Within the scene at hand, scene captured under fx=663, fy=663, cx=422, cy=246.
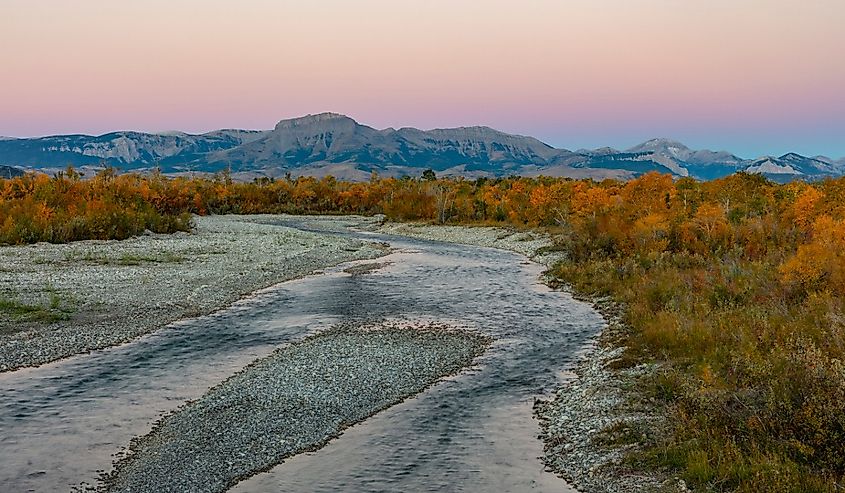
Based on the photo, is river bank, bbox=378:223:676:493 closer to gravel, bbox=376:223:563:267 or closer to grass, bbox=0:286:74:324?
grass, bbox=0:286:74:324

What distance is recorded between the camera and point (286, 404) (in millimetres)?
13344

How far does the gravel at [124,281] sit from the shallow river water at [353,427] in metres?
1.31

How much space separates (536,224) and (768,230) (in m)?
24.3

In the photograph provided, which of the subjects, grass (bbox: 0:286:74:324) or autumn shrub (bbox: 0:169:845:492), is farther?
grass (bbox: 0:286:74:324)

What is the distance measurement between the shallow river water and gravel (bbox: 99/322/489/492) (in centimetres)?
41

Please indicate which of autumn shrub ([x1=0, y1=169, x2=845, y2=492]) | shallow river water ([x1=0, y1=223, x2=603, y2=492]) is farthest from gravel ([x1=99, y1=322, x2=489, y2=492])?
autumn shrub ([x1=0, y1=169, x2=845, y2=492])

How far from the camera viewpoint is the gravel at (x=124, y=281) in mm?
18266

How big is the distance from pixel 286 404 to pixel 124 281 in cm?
1614

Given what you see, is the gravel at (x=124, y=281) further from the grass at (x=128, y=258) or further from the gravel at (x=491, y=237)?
the gravel at (x=491, y=237)

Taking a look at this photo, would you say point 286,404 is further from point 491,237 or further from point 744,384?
point 491,237

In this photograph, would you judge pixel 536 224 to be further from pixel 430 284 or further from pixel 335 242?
pixel 430 284

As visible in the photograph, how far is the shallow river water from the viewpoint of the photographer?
1015cm

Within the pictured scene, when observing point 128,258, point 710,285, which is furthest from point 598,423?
point 128,258

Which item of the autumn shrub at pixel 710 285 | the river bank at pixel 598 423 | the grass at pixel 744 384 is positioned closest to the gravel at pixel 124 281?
the autumn shrub at pixel 710 285
